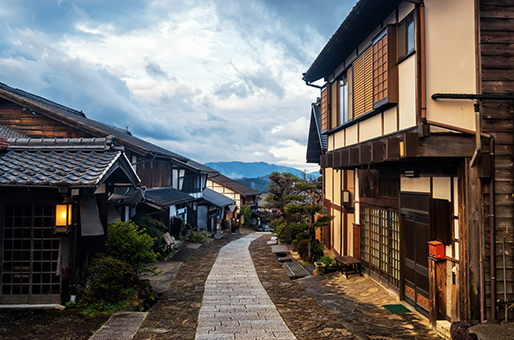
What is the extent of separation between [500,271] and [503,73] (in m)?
4.17

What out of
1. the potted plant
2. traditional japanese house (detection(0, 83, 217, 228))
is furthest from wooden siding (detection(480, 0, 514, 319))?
traditional japanese house (detection(0, 83, 217, 228))

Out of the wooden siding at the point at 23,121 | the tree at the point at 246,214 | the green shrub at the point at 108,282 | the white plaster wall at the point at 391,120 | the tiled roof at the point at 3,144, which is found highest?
the wooden siding at the point at 23,121

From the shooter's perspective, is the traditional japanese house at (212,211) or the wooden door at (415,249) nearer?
the wooden door at (415,249)

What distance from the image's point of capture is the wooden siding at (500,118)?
755 centimetres

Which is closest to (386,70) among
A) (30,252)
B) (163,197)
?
(30,252)

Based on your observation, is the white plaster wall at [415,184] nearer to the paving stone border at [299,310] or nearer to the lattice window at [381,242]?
the lattice window at [381,242]

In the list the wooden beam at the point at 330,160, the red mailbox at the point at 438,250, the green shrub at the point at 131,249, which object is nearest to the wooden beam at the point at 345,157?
the wooden beam at the point at 330,160

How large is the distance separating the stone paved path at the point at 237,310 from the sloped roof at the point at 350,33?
8.88 m

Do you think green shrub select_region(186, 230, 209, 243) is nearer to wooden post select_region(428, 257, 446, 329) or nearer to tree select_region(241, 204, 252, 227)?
wooden post select_region(428, 257, 446, 329)

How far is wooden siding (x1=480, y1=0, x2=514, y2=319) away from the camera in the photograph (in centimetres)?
755

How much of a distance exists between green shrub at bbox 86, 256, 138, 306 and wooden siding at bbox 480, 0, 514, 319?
925 cm

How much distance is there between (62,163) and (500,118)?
1086cm

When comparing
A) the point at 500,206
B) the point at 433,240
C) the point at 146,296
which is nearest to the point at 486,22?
the point at 500,206

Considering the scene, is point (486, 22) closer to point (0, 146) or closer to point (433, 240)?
point (433, 240)
